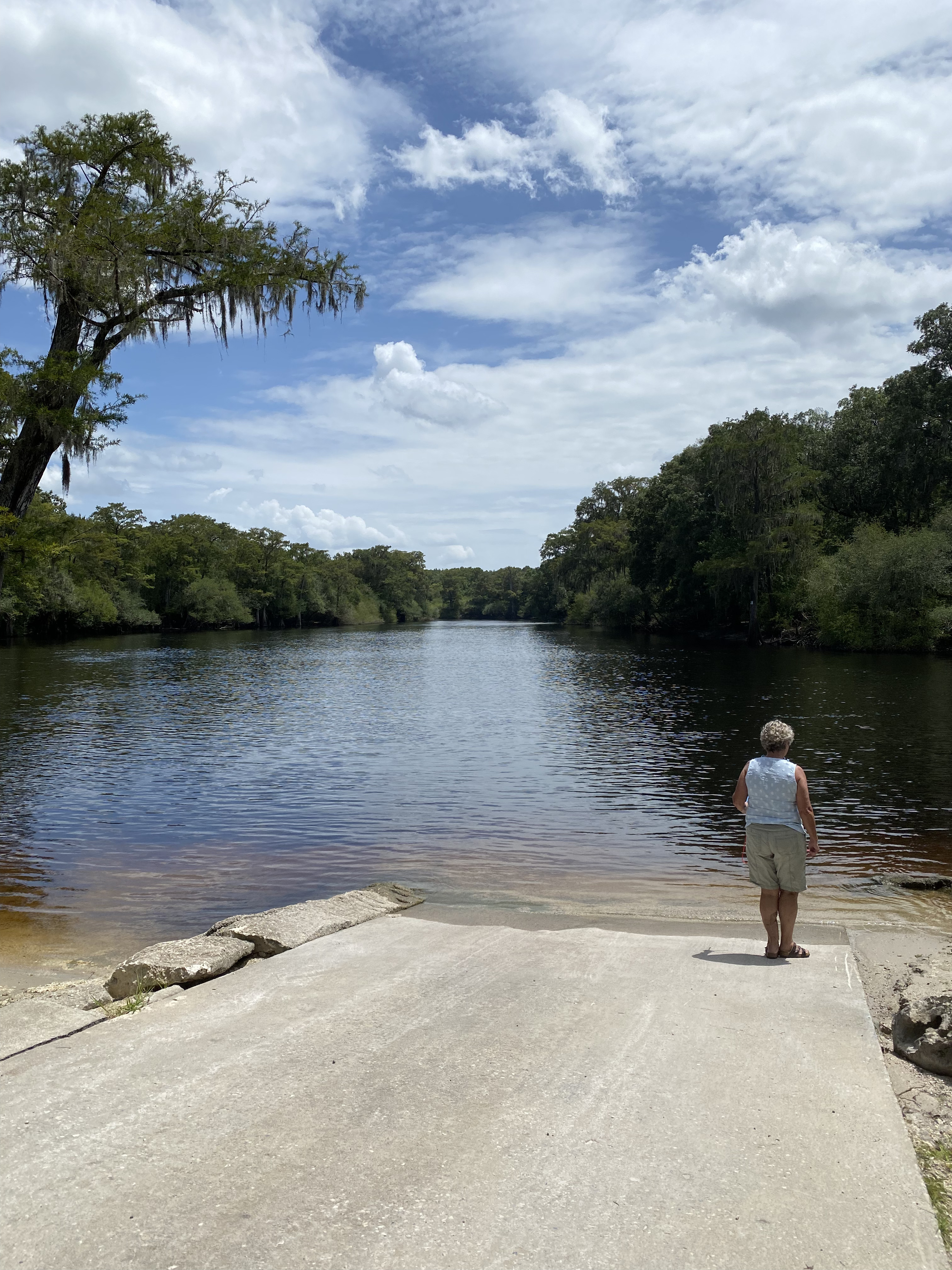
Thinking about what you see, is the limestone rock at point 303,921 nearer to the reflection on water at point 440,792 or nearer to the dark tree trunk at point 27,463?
the reflection on water at point 440,792

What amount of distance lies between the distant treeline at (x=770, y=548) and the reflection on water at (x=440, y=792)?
6.25 metres

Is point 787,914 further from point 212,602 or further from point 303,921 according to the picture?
point 212,602

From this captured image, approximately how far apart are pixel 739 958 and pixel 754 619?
62.2 m

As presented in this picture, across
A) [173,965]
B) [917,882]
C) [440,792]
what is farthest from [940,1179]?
[440,792]

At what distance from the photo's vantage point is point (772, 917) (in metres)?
6.58

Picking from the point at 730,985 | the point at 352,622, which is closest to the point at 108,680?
the point at 730,985

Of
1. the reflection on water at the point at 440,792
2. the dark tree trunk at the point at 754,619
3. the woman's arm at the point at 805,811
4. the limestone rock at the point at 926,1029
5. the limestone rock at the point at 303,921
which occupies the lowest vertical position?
the reflection on water at the point at 440,792

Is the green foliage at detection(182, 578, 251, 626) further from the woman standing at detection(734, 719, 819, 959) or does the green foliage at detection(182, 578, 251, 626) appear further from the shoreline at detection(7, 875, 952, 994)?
the woman standing at detection(734, 719, 819, 959)

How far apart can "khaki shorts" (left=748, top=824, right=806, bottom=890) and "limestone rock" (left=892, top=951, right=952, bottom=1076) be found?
3.46 feet

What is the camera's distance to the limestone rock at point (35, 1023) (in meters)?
4.74

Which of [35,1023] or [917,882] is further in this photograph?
[917,882]

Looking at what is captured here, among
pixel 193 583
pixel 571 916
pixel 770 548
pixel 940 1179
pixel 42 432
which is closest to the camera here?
pixel 940 1179

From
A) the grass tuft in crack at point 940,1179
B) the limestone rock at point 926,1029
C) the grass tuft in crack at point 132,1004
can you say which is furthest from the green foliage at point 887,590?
the grass tuft in crack at point 132,1004

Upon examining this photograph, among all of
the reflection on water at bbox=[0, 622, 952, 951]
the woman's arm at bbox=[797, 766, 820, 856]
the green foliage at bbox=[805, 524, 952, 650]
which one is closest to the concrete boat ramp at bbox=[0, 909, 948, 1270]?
the woman's arm at bbox=[797, 766, 820, 856]
